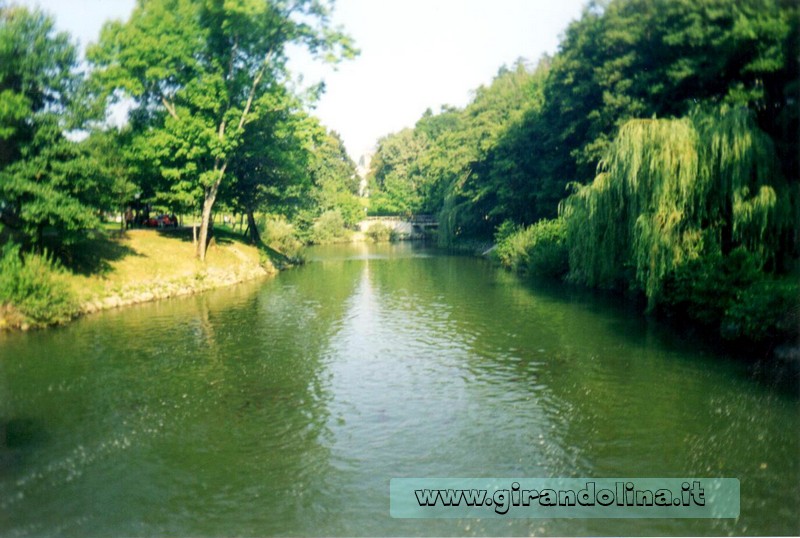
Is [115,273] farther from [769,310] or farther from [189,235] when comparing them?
[769,310]

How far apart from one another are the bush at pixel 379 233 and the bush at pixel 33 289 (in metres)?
70.4

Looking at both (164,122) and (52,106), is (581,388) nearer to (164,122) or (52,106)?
(52,106)

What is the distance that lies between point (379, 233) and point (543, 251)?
57436 millimetres

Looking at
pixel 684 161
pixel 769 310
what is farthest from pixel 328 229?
pixel 769 310

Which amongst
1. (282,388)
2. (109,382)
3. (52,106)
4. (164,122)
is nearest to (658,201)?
(282,388)

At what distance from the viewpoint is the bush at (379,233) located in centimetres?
9331

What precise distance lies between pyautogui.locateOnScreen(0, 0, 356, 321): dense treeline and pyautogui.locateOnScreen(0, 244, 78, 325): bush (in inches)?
2.0

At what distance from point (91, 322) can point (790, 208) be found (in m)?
26.2

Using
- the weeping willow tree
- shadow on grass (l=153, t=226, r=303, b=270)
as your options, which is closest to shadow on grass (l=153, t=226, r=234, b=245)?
shadow on grass (l=153, t=226, r=303, b=270)

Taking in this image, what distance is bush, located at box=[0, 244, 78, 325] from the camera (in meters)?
21.2

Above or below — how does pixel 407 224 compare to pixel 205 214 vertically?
above

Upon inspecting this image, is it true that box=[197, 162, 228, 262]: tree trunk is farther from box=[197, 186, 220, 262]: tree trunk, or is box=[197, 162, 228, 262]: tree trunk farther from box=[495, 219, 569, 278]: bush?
box=[495, 219, 569, 278]: bush

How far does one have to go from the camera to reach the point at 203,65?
117 ft

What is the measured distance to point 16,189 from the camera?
2202 cm
